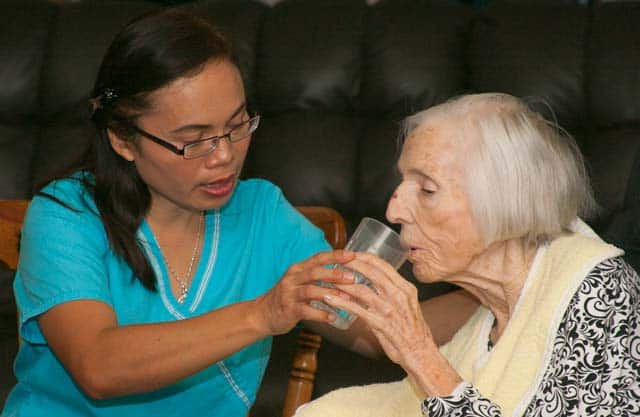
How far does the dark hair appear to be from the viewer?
1797 millimetres

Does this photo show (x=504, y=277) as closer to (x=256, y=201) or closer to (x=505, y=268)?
(x=505, y=268)

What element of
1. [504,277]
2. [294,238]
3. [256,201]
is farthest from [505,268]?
[256,201]

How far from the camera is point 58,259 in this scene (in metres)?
1.79

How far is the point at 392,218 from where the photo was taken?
1.73 meters

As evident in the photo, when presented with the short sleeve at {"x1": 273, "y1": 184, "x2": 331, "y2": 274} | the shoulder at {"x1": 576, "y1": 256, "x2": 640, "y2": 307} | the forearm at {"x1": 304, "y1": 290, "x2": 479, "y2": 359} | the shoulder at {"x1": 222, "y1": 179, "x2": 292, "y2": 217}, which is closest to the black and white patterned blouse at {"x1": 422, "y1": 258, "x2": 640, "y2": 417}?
the shoulder at {"x1": 576, "y1": 256, "x2": 640, "y2": 307}

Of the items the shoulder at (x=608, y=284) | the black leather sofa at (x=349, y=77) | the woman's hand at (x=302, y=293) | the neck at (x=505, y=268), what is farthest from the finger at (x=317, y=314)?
the black leather sofa at (x=349, y=77)

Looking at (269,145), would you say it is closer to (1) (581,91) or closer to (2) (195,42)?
(1) (581,91)

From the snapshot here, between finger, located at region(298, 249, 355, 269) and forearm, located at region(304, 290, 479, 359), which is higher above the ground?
finger, located at region(298, 249, 355, 269)

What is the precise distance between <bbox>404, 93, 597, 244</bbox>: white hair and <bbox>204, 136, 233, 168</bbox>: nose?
401mm

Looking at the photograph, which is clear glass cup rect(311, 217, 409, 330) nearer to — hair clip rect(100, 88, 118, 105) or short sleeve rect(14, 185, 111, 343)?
short sleeve rect(14, 185, 111, 343)

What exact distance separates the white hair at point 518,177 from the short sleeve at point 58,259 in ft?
2.20

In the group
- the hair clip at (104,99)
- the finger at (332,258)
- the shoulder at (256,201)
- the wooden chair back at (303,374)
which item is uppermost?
the hair clip at (104,99)

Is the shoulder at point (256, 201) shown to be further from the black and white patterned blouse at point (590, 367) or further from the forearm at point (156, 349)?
the black and white patterned blouse at point (590, 367)

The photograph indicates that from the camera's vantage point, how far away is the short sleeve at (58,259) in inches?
69.7
